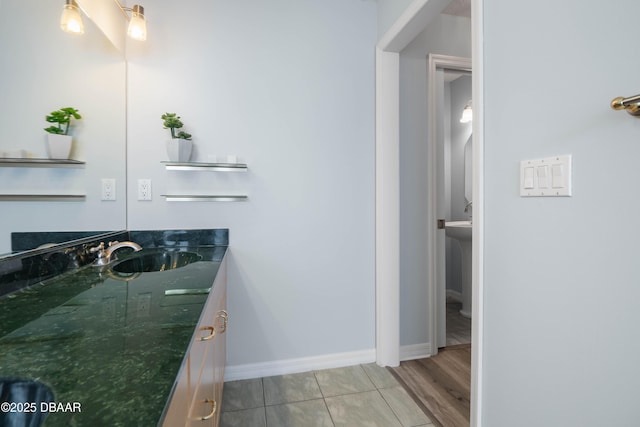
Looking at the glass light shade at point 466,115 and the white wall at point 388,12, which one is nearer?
the white wall at point 388,12

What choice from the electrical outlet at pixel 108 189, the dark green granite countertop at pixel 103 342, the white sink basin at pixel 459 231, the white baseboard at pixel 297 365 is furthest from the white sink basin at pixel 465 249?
the electrical outlet at pixel 108 189

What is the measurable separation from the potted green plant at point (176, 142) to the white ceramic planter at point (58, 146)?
55cm

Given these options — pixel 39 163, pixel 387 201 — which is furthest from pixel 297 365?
pixel 39 163

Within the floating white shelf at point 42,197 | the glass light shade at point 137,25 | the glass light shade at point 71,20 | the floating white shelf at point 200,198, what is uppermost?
the glass light shade at point 137,25

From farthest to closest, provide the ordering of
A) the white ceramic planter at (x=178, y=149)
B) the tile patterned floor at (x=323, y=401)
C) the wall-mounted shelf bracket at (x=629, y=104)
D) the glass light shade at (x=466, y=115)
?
the glass light shade at (x=466, y=115) → the white ceramic planter at (x=178, y=149) → the tile patterned floor at (x=323, y=401) → the wall-mounted shelf bracket at (x=629, y=104)

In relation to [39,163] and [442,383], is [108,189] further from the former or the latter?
[442,383]

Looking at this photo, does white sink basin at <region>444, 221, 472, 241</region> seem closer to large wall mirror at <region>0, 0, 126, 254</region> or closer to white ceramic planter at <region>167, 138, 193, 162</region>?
white ceramic planter at <region>167, 138, 193, 162</region>

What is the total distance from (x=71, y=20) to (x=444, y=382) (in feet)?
8.86

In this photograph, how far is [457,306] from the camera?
11.2 ft

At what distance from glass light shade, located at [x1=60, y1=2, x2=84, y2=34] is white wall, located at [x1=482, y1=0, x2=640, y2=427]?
1655 millimetres

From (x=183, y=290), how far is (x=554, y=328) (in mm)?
1130

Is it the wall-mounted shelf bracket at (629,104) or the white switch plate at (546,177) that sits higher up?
the wall-mounted shelf bracket at (629,104)

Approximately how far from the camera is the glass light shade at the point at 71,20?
1.29 metres

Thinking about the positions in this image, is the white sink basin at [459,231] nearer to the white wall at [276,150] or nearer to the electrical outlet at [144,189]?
the white wall at [276,150]
